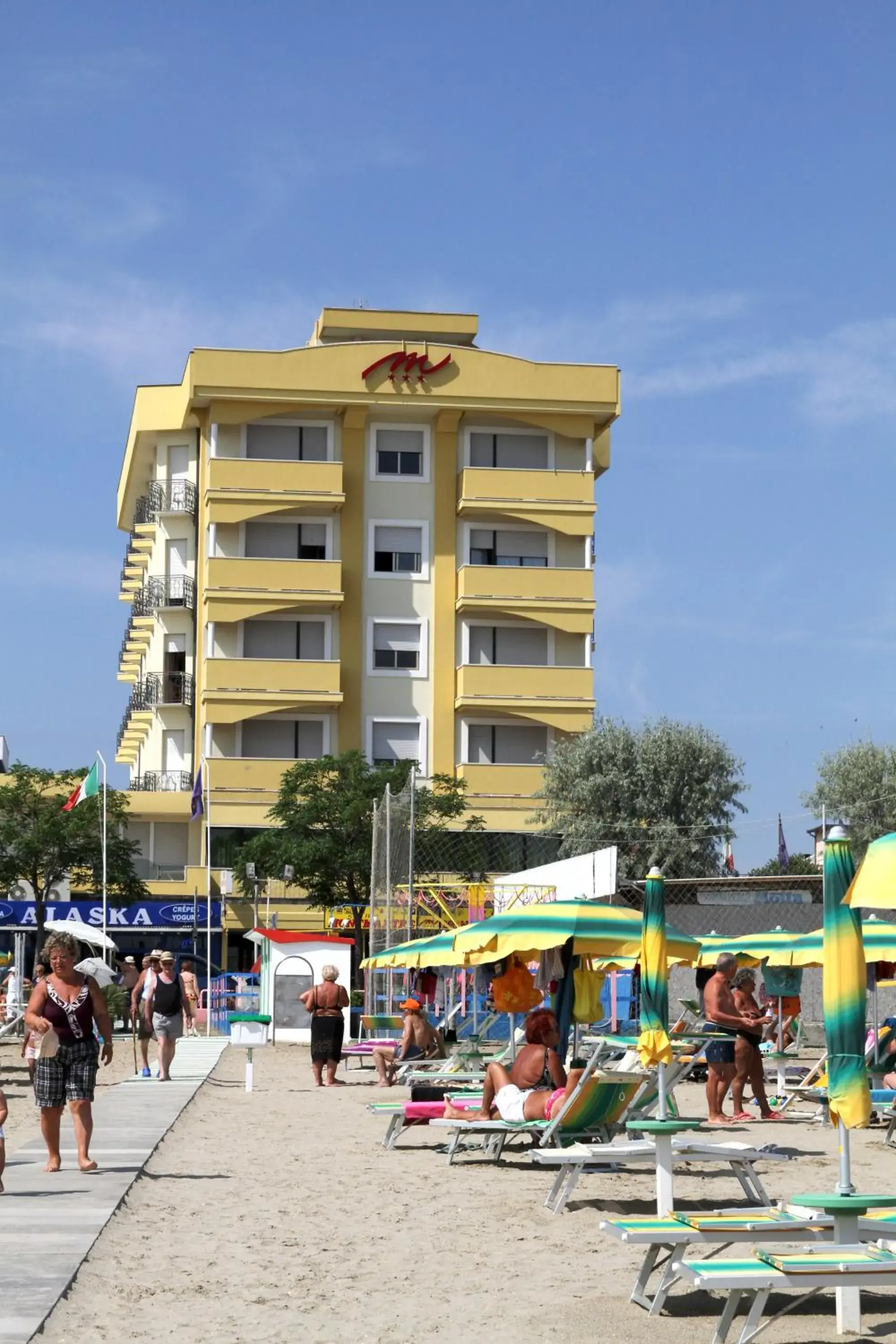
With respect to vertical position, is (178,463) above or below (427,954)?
above

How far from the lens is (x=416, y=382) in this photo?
2618 inches

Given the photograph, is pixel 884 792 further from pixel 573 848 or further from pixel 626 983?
pixel 626 983

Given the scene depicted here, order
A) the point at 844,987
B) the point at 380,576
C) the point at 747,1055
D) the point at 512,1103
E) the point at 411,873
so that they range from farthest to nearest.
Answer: the point at 380,576 → the point at 411,873 → the point at 747,1055 → the point at 512,1103 → the point at 844,987

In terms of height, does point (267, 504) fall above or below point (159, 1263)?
above

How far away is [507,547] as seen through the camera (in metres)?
67.9

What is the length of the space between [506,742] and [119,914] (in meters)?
15.0

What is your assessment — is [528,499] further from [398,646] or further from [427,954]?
[427,954]

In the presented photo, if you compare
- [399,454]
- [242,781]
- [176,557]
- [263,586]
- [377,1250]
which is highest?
[399,454]

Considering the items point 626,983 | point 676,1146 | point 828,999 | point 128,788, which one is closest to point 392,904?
point 626,983

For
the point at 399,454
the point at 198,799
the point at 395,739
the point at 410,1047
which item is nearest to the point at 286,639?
the point at 395,739

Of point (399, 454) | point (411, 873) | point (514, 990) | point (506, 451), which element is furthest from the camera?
point (506, 451)

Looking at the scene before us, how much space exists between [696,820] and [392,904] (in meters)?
34.0

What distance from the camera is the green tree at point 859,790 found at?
65.7m

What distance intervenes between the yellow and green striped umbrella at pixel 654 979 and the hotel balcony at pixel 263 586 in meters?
53.1
